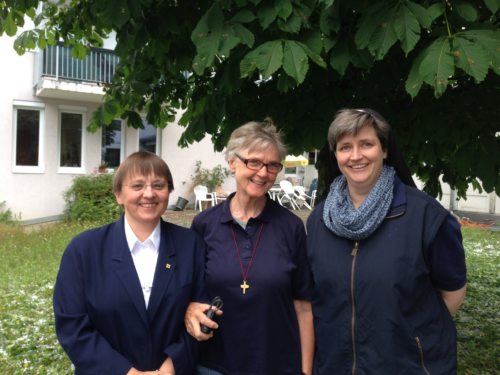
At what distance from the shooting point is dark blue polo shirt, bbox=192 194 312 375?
2131 mm

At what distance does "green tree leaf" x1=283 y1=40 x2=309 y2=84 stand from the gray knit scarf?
0.52m

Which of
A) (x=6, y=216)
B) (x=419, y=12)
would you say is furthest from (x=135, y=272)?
(x=6, y=216)

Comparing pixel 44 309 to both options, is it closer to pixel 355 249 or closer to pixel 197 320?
pixel 197 320

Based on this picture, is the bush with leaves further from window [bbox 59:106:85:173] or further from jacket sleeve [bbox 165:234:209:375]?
jacket sleeve [bbox 165:234:209:375]

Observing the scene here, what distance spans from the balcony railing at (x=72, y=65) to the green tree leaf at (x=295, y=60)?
11350mm

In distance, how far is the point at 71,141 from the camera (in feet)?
46.0

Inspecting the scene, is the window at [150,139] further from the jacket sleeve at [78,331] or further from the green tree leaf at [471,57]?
the green tree leaf at [471,57]

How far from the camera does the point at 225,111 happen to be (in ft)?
11.4

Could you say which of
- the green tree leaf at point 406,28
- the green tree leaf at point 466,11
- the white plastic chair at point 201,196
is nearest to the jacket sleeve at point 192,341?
the green tree leaf at point 406,28

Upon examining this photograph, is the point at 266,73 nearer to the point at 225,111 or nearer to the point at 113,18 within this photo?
the point at 113,18

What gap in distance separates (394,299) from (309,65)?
1479 mm

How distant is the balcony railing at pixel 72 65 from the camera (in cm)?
1302

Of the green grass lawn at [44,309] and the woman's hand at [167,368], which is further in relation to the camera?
the green grass lawn at [44,309]

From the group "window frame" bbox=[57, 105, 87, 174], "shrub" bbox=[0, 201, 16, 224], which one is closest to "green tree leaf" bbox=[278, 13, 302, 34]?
"shrub" bbox=[0, 201, 16, 224]
